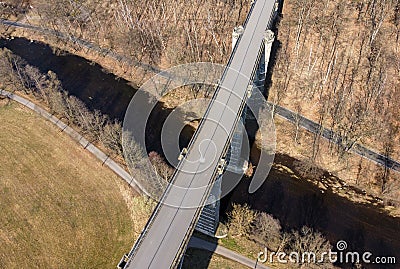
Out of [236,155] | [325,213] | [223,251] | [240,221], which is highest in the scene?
[236,155]

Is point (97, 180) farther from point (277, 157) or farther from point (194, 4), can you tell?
point (194, 4)

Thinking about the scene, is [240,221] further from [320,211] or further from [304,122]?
[304,122]

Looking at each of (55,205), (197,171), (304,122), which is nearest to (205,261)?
(197,171)

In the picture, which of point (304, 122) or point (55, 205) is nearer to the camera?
point (55, 205)

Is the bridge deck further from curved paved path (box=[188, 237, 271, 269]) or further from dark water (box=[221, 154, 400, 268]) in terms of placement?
dark water (box=[221, 154, 400, 268])

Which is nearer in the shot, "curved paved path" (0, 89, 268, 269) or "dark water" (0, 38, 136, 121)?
"curved paved path" (0, 89, 268, 269)

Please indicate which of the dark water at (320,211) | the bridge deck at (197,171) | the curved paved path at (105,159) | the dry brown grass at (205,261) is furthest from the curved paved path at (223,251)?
the bridge deck at (197,171)

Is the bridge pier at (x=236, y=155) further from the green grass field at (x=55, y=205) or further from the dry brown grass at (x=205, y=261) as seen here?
the green grass field at (x=55, y=205)

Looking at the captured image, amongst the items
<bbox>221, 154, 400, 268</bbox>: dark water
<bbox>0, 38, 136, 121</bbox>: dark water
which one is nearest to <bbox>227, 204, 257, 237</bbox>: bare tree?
<bbox>221, 154, 400, 268</bbox>: dark water
